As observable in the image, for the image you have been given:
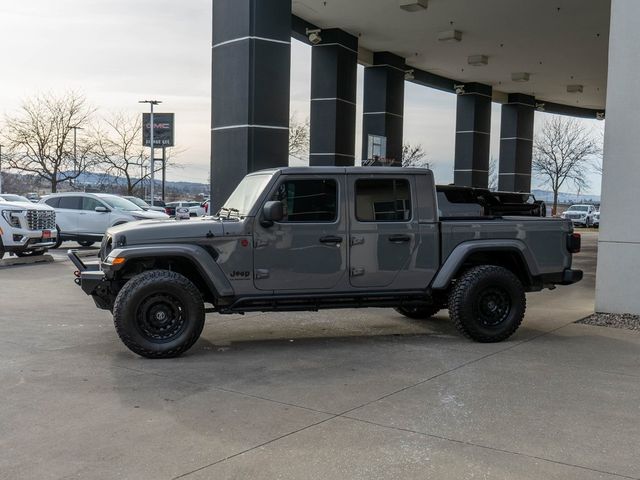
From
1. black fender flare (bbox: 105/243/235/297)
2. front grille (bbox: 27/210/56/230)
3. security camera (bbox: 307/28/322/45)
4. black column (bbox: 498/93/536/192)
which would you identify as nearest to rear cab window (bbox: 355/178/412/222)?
black fender flare (bbox: 105/243/235/297)

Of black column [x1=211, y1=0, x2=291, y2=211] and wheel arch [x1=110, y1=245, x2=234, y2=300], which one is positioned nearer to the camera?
wheel arch [x1=110, y1=245, x2=234, y2=300]

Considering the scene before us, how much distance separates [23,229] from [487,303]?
1223 centimetres

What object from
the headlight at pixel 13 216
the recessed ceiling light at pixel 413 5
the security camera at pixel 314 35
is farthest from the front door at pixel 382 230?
the security camera at pixel 314 35

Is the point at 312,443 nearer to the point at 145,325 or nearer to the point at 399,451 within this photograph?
the point at 399,451

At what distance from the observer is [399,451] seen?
4.18m

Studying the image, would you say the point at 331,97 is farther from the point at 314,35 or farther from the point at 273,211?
the point at 273,211

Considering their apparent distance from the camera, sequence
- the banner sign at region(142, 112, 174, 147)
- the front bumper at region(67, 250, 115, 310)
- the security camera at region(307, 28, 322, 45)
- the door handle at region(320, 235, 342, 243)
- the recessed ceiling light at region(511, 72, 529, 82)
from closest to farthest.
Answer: the front bumper at region(67, 250, 115, 310), the door handle at region(320, 235, 342, 243), the security camera at region(307, 28, 322, 45), the recessed ceiling light at region(511, 72, 529, 82), the banner sign at region(142, 112, 174, 147)

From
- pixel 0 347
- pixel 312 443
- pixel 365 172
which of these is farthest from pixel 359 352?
pixel 0 347

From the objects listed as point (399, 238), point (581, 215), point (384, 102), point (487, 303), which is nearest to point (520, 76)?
point (384, 102)

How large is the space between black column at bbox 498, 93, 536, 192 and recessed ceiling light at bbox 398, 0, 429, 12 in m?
18.6

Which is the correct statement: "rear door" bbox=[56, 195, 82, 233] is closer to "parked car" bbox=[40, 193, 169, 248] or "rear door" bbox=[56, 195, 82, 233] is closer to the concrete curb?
"parked car" bbox=[40, 193, 169, 248]

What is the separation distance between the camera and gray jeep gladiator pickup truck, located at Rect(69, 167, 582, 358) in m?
6.57

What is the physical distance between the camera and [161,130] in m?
→ 49.8

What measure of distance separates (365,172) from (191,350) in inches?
105
